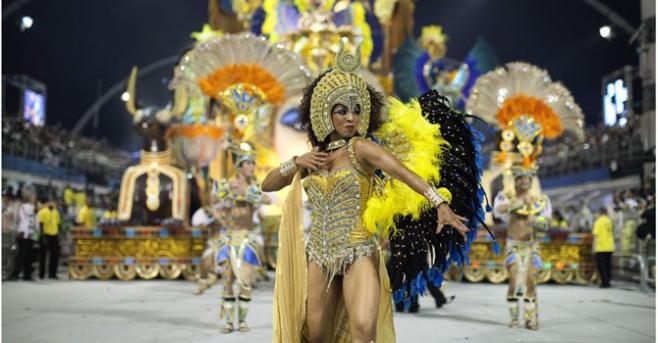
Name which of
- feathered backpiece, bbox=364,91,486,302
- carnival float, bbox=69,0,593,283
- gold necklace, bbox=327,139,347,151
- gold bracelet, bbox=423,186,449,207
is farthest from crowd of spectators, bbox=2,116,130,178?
gold bracelet, bbox=423,186,449,207

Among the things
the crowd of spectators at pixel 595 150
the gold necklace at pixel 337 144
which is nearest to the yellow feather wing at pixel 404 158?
the gold necklace at pixel 337 144

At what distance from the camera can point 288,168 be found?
12.8ft

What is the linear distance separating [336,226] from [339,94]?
28.0 inches

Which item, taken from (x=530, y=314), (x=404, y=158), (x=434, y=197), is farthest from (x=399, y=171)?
(x=530, y=314)

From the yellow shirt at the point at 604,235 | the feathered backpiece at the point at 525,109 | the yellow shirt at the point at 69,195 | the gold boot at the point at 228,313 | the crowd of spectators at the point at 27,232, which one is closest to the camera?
the gold boot at the point at 228,313

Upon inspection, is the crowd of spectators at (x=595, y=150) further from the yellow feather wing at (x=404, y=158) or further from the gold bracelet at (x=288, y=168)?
the gold bracelet at (x=288, y=168)

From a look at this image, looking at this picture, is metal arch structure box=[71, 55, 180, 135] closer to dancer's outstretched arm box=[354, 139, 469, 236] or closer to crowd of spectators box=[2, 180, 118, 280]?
crowd of spectators box=[2, 180, 118, 280]

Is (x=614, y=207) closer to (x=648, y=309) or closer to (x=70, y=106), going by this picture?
(x=648, y=309)

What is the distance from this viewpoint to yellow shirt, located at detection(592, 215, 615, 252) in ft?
39.9

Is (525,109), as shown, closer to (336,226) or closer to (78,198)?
(336,226)

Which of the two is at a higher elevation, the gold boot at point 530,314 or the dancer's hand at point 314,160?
the dancer's hand at point 314,160

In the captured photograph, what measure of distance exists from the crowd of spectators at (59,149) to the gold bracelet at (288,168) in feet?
56.9

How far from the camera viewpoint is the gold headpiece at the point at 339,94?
3.71 m

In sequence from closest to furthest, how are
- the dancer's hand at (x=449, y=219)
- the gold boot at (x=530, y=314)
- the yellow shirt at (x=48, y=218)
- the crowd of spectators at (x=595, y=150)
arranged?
the dancer's hand at (x=449, y=219)
the gold boot at (x=530, y=314)
the yellow shirt at (x=48, y=218)
the crowd of spectators at (x=595, y=150)
